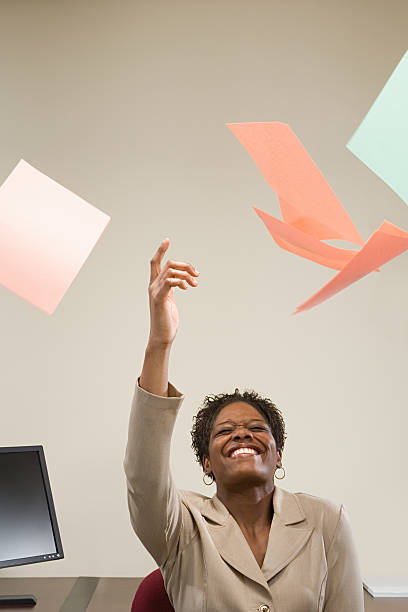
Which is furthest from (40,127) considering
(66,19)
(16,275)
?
(16,275)

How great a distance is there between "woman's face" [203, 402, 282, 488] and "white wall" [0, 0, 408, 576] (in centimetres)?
68

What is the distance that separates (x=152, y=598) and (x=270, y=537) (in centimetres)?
29

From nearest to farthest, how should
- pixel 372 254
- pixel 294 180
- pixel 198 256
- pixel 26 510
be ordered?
pixel 372 254 < pixel 294 180 < pixel 26 510 < pixel 198 256

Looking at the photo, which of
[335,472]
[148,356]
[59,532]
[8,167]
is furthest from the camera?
[8,167]

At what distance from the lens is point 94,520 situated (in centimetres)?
210

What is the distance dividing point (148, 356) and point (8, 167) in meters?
1.47

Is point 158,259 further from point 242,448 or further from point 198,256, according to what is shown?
point 198,256

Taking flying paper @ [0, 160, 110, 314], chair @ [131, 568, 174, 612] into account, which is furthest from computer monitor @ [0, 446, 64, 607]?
flying paper @ [0, 160, 110, 314]

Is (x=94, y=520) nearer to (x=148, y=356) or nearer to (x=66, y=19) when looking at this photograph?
(x=148, y=356)

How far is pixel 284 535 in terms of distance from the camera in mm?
1323

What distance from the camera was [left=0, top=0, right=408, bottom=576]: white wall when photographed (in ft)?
7.00

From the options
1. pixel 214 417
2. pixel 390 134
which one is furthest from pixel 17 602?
pixel 390 134

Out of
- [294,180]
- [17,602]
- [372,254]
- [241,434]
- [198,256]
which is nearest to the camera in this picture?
[372,254]

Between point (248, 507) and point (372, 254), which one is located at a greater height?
point (372, 254)
